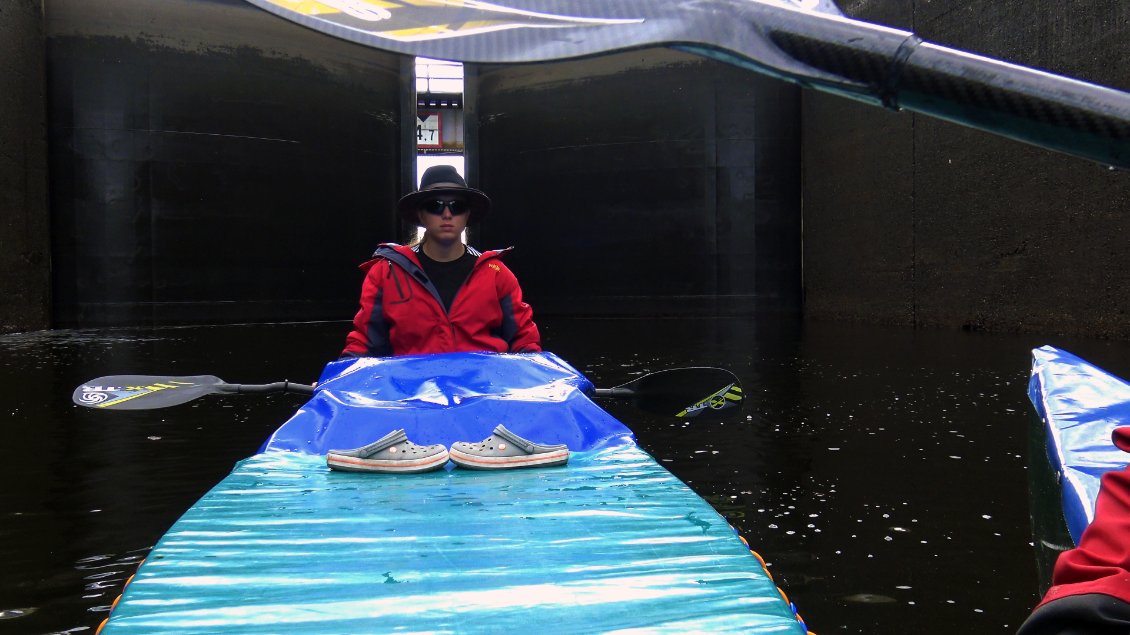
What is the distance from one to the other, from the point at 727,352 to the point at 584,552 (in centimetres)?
577

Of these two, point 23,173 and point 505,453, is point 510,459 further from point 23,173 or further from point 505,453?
point 23,173

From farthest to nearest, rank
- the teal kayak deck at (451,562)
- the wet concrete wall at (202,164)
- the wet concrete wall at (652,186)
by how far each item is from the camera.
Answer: the wet concrete wall at (652,186) → the wet concrete wall at (202,164) → the teal kayak deck at (451,562)

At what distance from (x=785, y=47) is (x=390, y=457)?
1672mm

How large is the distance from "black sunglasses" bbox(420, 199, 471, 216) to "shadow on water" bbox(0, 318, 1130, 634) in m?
1.16

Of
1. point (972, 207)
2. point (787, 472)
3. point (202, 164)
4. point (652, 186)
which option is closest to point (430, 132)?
point (652, 186)

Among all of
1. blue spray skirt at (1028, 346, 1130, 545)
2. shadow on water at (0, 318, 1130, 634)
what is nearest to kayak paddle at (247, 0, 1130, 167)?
blue spray skirt at (1028, 346, 1130, 545)

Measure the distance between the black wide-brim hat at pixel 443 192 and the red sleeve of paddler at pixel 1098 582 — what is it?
8.32ft

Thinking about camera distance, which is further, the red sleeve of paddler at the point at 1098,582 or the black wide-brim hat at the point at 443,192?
the black wide-brim hat at the point at 443,192

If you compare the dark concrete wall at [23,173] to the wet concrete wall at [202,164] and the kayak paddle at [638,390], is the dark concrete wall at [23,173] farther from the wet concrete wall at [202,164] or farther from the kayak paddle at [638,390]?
the kayak paddle at [638,390]

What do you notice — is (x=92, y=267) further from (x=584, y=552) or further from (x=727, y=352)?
(x=584, y=552)

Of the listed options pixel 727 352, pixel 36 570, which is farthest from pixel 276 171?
pixel 36 570

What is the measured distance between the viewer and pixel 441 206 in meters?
3.23

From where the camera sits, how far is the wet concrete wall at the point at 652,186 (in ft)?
43.3

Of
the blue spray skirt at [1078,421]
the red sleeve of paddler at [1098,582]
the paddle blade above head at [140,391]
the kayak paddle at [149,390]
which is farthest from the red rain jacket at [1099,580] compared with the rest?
the paddle blade above head at [140,391]
